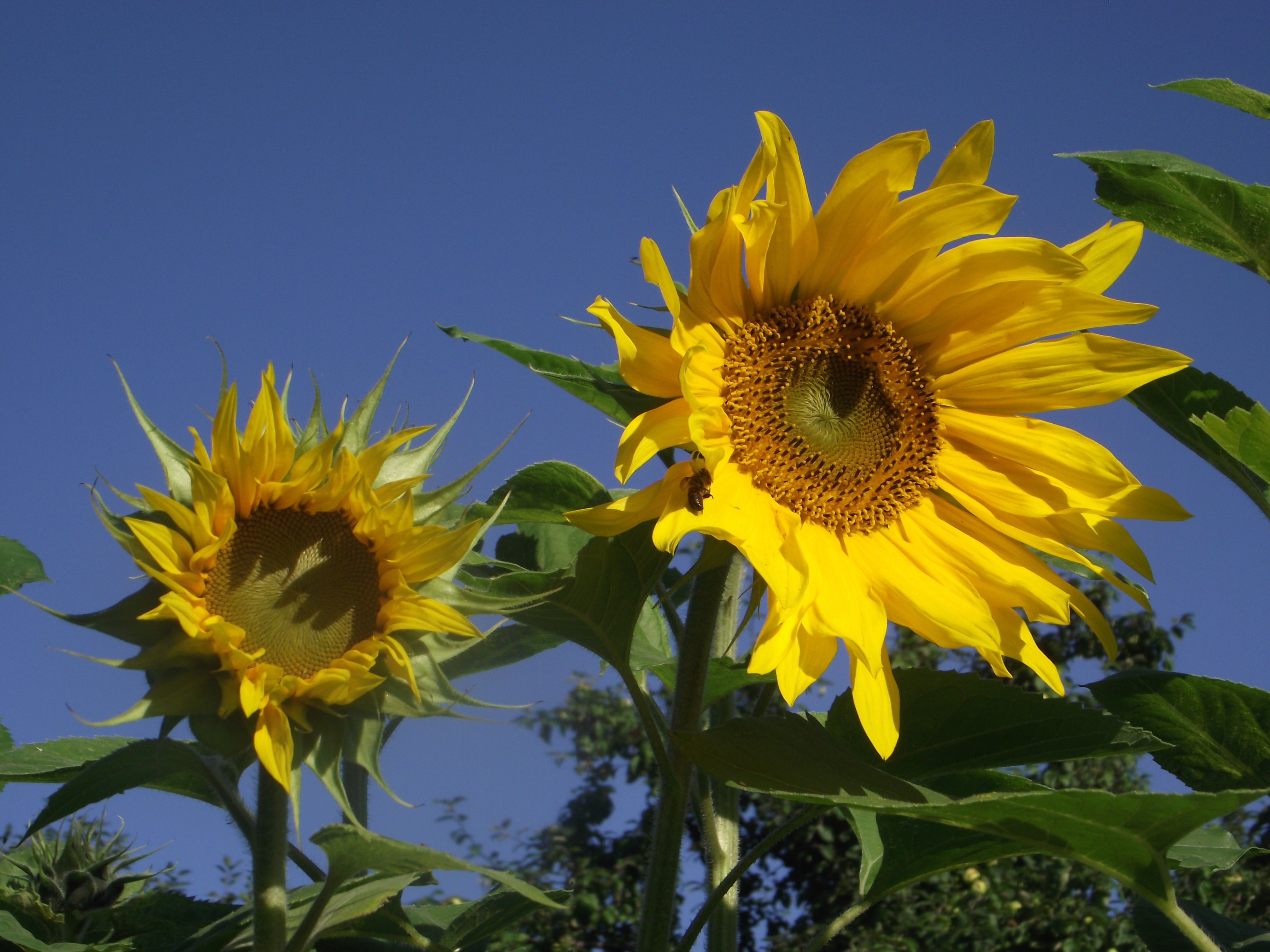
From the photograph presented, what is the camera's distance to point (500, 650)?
142cm

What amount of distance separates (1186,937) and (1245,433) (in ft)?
2.15

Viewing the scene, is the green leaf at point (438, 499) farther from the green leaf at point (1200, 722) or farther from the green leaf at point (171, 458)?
the green leaf at point (1200, 722)

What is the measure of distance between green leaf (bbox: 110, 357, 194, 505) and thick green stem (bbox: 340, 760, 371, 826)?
0.43 meters

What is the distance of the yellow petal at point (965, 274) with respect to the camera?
1.38 m

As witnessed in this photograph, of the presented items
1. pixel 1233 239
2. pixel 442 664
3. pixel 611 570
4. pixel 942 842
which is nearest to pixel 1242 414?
pixel 1233 239

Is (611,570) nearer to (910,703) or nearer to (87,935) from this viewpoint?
(910,703)

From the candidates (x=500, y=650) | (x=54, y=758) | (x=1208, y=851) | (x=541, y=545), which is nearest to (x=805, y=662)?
(x=500, y=650)

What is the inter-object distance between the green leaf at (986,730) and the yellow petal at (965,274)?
1.60 feet

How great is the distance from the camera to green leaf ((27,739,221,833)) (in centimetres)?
125

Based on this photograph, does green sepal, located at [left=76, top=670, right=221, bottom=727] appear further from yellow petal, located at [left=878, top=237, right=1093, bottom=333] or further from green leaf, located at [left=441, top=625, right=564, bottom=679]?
yellow petal, located at [left=878, top=237, right=1093, bottom=333]

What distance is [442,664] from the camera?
1.34 m

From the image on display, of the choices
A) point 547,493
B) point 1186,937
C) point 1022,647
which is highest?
point 547,493

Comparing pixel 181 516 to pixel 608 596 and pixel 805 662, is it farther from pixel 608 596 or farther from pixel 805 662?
pixel 805 662

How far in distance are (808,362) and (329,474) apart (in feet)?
2.20
